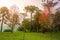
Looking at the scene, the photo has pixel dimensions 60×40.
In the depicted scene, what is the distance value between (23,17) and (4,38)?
0.32m

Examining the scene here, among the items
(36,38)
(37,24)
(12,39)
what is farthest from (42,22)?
(12,39)

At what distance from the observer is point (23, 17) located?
1.93 m

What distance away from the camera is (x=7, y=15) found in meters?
1.93

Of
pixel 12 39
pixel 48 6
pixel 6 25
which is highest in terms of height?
pixel 48 6

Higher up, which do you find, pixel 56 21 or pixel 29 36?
pixel 56 21

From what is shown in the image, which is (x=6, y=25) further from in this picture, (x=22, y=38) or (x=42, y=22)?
(x=42, y=22)

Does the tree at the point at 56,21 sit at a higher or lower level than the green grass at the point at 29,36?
higher

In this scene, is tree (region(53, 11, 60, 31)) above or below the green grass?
above

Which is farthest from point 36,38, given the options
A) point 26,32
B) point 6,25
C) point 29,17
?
point 6,25

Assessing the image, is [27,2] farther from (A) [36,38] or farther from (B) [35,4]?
(A) [36,38]

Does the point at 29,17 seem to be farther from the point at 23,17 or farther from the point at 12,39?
the point at 12,39

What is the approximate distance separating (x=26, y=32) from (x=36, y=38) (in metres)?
0.13

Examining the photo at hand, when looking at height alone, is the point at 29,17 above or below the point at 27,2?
below

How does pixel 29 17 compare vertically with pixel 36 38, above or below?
above
